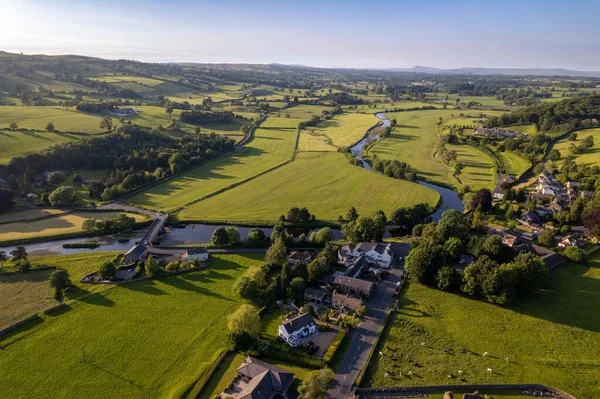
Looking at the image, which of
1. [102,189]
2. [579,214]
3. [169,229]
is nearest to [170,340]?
[169,229]

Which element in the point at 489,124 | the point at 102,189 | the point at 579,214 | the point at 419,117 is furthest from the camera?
the point at 419,117

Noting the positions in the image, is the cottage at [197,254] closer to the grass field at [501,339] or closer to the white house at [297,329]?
the white house at [297,329]

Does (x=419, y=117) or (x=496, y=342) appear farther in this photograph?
(x=419, y=117)

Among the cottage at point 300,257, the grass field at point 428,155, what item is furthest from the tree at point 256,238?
the grass field at point 428,155

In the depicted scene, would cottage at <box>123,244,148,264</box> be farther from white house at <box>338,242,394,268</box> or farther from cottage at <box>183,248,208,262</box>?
white house at <box>338,242,394,268</box>

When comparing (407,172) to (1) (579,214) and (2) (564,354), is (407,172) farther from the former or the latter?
(2) (564,354)

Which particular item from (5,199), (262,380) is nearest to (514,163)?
(262,380)
